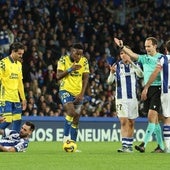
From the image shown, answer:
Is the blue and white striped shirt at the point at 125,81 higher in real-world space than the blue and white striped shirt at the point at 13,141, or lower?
higher

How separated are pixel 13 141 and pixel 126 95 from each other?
2.40m

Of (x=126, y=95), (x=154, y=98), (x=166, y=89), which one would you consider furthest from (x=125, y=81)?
(x=166, y=89)

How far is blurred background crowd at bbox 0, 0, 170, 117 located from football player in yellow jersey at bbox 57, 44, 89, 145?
7.59 meters

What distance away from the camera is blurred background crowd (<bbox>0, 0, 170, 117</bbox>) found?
25.3 metres

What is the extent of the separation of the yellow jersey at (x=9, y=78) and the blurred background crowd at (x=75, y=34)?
7.22m

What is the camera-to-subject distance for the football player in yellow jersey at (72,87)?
53.6ft

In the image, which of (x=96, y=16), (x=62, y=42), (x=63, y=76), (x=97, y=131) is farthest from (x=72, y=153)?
(x=96, y=16)

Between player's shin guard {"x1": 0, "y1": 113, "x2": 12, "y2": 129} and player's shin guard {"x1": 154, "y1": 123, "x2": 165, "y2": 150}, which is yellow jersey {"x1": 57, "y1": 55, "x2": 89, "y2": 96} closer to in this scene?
player's shin guard {"x1": 0, "y1": 113, "x2": 12, "y2": 129}

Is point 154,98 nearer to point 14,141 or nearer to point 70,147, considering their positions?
point 70,147

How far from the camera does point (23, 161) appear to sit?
512 inches

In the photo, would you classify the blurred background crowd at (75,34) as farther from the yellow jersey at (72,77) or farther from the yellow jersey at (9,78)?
the yellow jersey at (72,77)

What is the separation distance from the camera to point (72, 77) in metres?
16.6

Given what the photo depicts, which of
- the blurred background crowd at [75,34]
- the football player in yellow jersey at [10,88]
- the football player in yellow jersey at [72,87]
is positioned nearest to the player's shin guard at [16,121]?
the football player in yellow jersey at [10,88]

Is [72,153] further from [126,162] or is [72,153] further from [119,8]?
[119,8]
